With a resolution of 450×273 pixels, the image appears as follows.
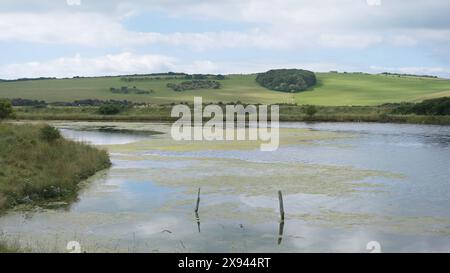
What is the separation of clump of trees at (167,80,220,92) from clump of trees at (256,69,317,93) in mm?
10927

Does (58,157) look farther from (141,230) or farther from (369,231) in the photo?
(369,231)

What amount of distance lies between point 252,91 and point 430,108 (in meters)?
45.9

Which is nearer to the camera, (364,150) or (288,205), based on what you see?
(288,205)

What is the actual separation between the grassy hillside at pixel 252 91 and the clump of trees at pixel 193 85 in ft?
5.05

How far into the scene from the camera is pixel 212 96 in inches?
3900

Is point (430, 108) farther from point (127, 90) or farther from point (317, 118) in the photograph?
point (127, 90)

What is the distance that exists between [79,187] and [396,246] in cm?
1255

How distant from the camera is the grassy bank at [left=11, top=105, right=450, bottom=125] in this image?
6272 centimetres

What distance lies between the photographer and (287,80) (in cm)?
11238

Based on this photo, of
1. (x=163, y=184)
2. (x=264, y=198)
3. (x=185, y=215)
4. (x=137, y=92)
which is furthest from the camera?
(x=137, y=92)

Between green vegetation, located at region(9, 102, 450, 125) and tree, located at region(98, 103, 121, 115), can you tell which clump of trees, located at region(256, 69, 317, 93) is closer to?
green vegetation, located at region(9, 102, 450, 125)

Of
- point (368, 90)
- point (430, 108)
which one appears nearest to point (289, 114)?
point (430, 108)
